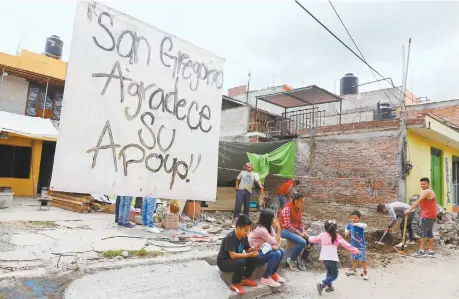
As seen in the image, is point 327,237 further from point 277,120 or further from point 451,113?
point 451,113

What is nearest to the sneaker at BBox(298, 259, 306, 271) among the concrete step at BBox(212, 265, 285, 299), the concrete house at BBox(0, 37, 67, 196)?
the concrete step at BBox(212, 265, 285, 299)

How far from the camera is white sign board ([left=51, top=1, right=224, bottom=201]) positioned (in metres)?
2.11

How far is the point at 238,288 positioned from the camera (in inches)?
153

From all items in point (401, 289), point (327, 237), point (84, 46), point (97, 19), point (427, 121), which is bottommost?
point (401, 289)

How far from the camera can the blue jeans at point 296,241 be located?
5203 mm

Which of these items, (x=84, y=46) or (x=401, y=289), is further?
(x=401, y=289)

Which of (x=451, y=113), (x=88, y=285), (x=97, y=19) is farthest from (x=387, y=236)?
(x=451, y=113)

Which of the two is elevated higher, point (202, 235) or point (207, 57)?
point (207, 57)

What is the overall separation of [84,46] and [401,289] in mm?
5127

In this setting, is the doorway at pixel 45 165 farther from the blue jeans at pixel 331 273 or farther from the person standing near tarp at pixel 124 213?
the blue jeans at pixel 331 273

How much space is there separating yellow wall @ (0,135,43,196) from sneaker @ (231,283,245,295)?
13195 mm

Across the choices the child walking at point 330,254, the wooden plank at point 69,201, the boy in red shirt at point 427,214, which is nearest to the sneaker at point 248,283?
the child walking at point 330,254

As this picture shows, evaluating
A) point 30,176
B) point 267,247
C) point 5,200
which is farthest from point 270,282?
point 30,176

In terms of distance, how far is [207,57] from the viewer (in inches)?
113
